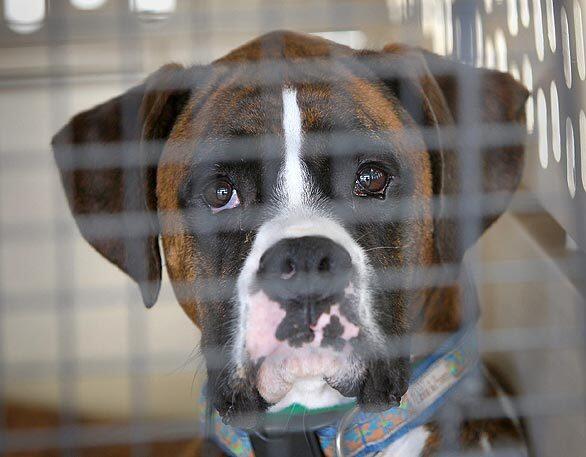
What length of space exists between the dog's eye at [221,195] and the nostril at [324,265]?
0.22m

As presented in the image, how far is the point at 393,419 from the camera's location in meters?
1.31

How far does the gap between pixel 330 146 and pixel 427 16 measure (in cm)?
93

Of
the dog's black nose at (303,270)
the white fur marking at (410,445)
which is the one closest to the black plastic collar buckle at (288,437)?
the white fur marking at (410,445)

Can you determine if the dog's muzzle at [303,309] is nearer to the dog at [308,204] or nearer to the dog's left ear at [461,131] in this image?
the dog at [308,204]

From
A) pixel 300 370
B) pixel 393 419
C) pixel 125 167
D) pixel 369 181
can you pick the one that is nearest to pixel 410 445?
pixel 393 419

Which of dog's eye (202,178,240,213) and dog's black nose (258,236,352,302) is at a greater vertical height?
dog's eye (202,178,240,213)

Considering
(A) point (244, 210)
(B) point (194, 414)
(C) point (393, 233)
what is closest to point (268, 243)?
(A) point (244, 210)

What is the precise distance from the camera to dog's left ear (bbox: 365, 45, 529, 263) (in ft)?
4.38

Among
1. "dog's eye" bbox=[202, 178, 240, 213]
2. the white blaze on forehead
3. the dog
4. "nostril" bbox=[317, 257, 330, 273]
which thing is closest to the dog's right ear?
the dog

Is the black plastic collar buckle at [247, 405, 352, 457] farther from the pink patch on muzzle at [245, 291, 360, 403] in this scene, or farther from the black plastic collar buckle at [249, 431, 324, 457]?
the pink patch on muzzle at [245, 291, 360, 403]

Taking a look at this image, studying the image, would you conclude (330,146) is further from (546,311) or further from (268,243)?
(546,311)

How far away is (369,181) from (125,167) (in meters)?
0.40

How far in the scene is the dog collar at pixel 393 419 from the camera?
1302mm

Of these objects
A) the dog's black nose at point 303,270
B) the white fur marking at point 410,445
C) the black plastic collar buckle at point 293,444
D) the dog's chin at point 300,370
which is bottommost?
the white fur marking at point 410,445
